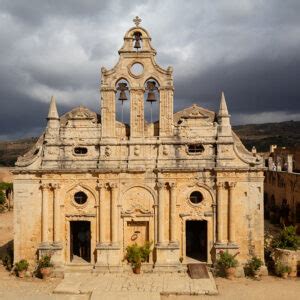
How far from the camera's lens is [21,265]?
64.5 ft

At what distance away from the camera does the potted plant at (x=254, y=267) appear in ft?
63.3

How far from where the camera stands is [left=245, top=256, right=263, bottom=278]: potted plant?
19.3 meters

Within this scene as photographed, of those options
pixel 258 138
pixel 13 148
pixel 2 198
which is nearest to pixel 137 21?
pixel 2 198

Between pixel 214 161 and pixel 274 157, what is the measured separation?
27215mm

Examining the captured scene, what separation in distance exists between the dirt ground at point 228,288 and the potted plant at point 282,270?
31 centimetres

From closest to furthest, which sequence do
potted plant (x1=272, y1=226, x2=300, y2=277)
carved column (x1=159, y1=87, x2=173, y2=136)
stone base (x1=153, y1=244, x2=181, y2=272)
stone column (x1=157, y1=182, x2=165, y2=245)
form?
potted plant (x1=272, y1=226, x2=300, y2=277), stone base (x1=153, y1=244, x2=181, y2=272), stone column (x1=157, y1=182, x2=165, y2=245), carved column (x1=159, y1=87, x2=173, y2=136)

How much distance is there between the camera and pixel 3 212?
1687 inches

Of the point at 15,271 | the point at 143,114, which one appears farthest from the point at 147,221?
the point at 15,271

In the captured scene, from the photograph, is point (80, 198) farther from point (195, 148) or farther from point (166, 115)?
point (195, 148)

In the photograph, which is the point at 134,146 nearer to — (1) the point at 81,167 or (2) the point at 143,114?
(2) the point at 143,114

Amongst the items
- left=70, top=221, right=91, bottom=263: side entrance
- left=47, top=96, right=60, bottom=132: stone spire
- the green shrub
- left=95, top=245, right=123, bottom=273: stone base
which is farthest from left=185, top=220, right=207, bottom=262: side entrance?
the green shrub

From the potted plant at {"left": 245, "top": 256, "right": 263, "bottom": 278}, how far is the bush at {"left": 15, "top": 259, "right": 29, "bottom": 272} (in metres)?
11.4

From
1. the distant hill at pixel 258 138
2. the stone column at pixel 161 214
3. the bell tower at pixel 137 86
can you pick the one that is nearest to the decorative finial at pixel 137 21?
the bell tower at pixel 137 86

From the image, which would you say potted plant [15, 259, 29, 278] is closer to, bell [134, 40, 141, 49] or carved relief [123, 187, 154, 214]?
carved relief [123, 187, 154, 214]
